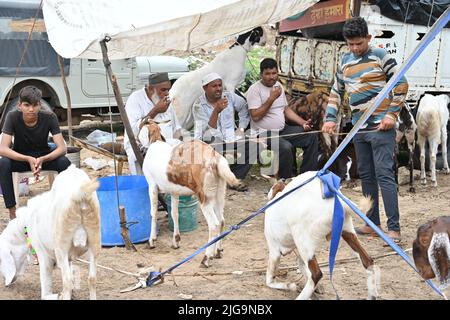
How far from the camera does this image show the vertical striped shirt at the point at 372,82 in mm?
5555

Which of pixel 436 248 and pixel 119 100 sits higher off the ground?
pixel 119 100

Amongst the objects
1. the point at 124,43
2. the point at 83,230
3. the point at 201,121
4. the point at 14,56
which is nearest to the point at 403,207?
the point at 201,121

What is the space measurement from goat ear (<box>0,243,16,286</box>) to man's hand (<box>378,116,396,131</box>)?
3544 millimetres

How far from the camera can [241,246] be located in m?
6.12

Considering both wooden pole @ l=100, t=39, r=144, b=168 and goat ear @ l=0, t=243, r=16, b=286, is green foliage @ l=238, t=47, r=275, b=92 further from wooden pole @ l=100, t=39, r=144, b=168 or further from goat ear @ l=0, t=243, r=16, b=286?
goat ear @ l=0, t=243, r=16, b=286

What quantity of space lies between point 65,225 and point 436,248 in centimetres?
246

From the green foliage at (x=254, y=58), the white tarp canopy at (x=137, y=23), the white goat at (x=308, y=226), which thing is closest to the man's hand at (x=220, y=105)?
the white tarp canopy at (x=137, y=23)

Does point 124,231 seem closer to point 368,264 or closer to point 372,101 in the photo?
point 368,264

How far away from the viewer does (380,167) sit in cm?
568

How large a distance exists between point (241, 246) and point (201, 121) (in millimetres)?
2049

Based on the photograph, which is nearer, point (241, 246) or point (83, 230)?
point (83, 230)

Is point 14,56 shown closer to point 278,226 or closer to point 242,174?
point 242,174

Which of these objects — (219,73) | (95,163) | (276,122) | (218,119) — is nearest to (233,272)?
(218,119)

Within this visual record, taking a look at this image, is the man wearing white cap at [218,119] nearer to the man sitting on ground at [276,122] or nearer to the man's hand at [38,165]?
the man sitting on ground at [276,122]
